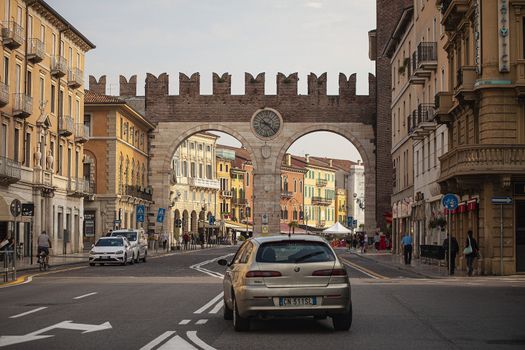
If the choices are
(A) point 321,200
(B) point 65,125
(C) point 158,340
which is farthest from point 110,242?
(A) point 321,200

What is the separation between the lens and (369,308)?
1888 centimetres

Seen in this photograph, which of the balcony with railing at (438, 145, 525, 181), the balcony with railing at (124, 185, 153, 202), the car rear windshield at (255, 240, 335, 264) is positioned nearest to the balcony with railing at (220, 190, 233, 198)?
the balcony with railing at (124, 185, 153, 202)

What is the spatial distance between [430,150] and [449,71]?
8.92m

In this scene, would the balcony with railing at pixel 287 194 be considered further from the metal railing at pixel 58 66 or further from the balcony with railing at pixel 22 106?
the balcony with railing at pixel 22 106

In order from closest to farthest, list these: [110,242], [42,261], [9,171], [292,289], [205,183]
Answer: [292,289], [42,261], [110,242], [9,171], [205,183]

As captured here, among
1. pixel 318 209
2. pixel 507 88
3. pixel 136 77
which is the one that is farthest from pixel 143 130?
pixel 318 209

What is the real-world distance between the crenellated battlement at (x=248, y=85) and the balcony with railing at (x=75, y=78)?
16908 millimetres

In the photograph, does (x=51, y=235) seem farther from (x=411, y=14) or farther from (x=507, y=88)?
(x=507, y=88)

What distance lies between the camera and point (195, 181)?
122m

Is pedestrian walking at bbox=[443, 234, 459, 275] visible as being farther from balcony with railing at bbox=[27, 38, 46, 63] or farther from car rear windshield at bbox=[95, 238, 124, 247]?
balcony with railing at bbox=[27, 38, 46, 63]

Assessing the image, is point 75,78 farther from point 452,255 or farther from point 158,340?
point 158,340

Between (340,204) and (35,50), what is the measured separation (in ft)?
407

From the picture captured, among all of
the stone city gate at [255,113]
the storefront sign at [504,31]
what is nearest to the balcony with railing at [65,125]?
the stone city gate at [255,113]

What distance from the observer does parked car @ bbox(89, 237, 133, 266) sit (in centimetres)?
4372
